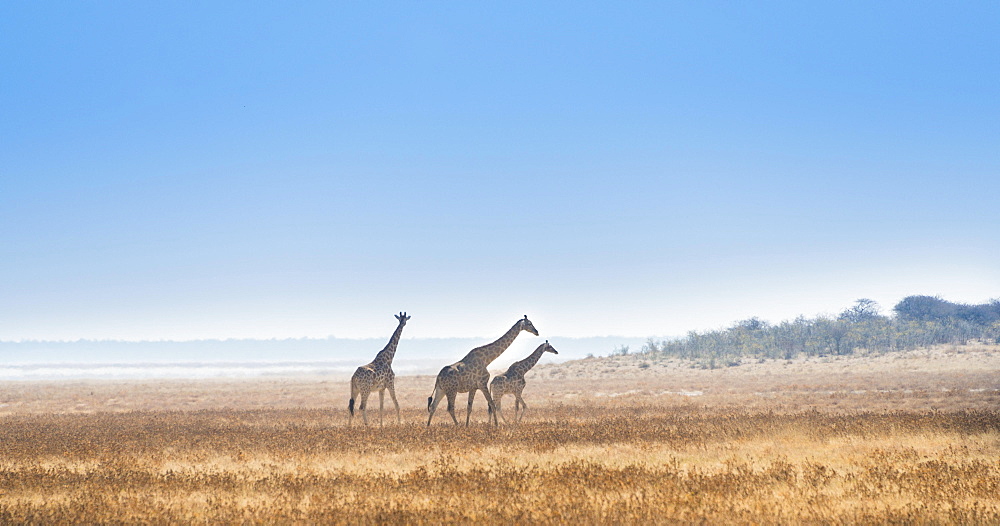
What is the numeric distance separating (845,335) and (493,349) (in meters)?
55.2

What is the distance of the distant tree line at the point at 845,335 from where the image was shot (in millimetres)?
58781

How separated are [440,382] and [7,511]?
37.7 feet

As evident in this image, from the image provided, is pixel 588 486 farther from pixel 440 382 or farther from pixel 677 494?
pixel 440 382

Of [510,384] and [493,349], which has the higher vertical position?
[493,349]

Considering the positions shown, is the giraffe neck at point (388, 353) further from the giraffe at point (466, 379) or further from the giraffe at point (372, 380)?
the giraffe at point (466, 379)

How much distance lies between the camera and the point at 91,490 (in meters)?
9.88

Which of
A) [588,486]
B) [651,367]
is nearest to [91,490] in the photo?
[588,486]

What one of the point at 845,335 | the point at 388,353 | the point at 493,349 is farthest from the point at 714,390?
the point at 845,335

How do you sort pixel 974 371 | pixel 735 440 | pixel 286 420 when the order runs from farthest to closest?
pixel 974 371 < pixel 286 420 < pixel 735 440

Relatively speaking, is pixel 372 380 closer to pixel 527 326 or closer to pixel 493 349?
pixel 493 349

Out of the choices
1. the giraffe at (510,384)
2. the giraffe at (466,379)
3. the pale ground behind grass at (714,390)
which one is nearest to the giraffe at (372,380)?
the giraffe at (466,379)

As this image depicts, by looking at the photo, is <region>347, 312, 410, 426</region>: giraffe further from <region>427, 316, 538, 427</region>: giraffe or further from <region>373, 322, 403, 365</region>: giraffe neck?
<region>427, 316, 538, 427</region>: giraffe

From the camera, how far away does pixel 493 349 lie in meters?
20.0

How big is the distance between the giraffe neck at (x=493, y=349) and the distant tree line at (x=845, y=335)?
40.6 meters
